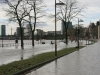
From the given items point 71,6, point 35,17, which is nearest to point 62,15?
point 71,6

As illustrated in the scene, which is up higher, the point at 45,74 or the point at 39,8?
the point at 39,8

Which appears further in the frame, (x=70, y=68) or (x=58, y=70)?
(x=70, y=68)

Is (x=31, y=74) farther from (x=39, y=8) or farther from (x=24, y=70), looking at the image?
(x=39, y=8)

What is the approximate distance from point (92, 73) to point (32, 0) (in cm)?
3400

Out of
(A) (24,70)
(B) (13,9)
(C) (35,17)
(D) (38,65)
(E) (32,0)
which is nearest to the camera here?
(A) (24,70)

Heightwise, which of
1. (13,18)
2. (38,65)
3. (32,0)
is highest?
(32,0)

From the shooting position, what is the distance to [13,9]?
41750 millimetres

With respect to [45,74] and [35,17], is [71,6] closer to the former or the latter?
[35,17]

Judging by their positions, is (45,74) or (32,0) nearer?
(45,74)

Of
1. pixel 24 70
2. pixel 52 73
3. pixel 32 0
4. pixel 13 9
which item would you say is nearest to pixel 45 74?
pixel 52 73

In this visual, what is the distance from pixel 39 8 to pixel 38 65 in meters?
32.3

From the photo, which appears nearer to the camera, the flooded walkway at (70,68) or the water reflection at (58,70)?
the water reflection at (58,70)

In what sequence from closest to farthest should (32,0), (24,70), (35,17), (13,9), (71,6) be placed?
(24,70) < (13,9) < (32,0) < (35,17) < (71,6)

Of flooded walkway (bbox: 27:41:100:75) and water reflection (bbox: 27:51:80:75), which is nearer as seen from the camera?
water reflection (bbox: 27:51:80:75)
